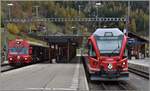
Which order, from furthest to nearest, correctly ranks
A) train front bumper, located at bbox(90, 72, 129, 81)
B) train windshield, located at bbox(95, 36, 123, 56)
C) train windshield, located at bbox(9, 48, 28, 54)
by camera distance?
1. train windshield, located at bbox(9, 48, 28, 54)
2. train windshield, located at bbox(95, 36, 123, 56)
3. train front bumper, located at bbox(90, 72, 129, 81)

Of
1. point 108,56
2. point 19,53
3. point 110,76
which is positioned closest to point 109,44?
point 108,56

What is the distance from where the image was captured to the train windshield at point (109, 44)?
2503cm

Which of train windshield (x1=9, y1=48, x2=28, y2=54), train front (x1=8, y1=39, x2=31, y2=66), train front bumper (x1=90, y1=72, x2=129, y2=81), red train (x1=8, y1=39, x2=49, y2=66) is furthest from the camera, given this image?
train windshield (x1=9, y1=48, x2=28, y2=54)

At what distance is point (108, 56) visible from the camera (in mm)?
24859

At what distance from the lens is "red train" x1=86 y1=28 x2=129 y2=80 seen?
963 inches

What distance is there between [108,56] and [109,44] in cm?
88

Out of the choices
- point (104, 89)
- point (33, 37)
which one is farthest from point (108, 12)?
point (104, 89)

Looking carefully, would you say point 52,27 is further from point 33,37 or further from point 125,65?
point 125,65

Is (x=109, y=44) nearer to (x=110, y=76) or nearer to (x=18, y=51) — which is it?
(x=110, y=76)

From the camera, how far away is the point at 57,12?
105750 millimetres

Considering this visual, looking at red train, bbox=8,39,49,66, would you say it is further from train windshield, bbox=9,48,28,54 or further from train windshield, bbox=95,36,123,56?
train windshield, bbox=95,36,123,56

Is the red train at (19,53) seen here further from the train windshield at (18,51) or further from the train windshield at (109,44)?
the train windshield at (109,44)

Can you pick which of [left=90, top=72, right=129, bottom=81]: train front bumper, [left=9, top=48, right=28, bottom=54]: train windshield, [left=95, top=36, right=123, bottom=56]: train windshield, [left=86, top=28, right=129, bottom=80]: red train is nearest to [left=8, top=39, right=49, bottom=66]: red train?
[left=9, top=48, right=28, bottom=54]: train windshield

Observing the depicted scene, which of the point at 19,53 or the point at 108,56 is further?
the point at 19,53
